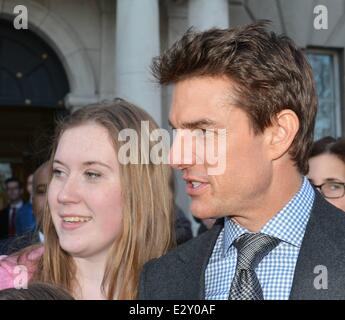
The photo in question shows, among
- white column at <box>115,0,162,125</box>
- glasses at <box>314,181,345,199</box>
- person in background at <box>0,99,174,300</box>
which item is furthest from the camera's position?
white column at <box>115,0,162,125</box>

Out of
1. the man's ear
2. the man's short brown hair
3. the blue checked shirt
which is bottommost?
the blue checked shirt

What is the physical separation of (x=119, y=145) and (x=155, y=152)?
0.64ft

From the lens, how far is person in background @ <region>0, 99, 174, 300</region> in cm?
210

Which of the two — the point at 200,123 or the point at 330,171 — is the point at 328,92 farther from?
the point at 200,123

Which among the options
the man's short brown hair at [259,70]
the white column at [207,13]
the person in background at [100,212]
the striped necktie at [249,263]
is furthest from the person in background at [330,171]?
the white column at [207,13]

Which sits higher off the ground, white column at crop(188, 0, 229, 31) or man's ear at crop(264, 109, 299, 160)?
white column at crop(188, 0, 229, 31)

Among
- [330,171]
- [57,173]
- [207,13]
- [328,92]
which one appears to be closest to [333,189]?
[330,171]

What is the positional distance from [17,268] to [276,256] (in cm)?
92

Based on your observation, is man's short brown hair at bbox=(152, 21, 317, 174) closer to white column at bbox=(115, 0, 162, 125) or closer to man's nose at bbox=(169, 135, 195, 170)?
man's nose at bbox=(169, 135, 195, 170)

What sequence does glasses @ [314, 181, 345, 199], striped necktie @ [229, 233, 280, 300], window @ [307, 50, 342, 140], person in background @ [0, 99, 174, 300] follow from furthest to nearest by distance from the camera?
1. window @ [307, 50, 342, 140]
2. glasses @ [314, 181, 345, 199]
3. person in background @ [0, 99, 174, 300]
4. striped necktie @ [229, 233, 280, 300]

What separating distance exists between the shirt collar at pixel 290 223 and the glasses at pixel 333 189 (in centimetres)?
125

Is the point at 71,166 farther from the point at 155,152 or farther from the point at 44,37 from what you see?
the point at 44,37

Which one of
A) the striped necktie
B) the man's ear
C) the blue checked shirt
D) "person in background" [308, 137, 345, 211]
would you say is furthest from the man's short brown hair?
"person in background" [308, 137, 345, 211]
